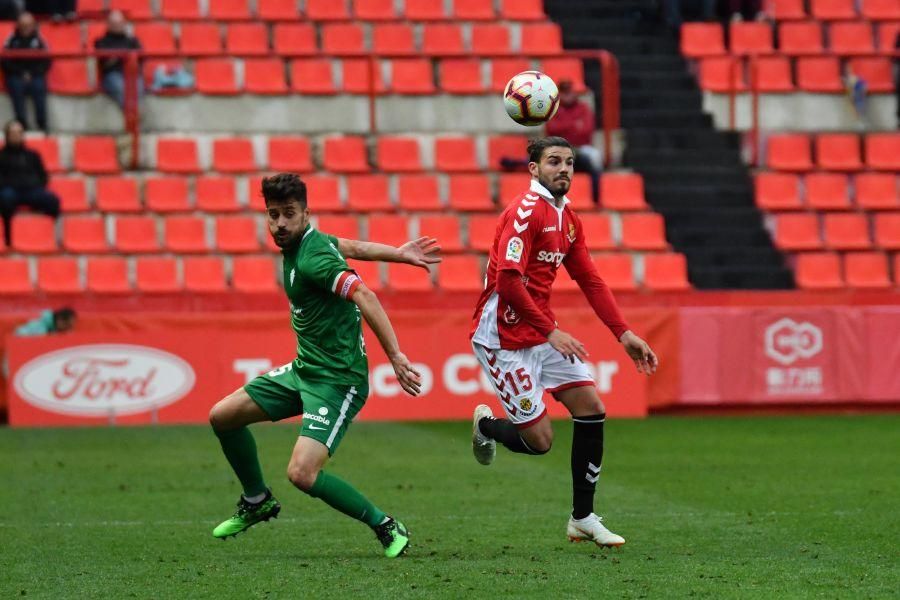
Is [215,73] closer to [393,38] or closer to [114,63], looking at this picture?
[114,63]

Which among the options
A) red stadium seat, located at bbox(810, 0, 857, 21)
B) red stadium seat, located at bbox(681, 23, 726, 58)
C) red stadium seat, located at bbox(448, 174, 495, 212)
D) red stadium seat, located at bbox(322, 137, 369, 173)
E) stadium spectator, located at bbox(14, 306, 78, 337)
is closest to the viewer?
stadium spectator, located at bbox(14, 306, 78, 337)

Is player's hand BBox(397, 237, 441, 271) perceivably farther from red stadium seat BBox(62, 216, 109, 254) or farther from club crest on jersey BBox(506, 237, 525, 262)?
red stadium seat BBox(62, 216, 109, 254)

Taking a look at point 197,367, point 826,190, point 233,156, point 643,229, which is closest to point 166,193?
point 233,156

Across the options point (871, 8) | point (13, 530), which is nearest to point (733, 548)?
point (13, 530)

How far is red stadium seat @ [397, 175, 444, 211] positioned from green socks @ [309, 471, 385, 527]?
11922mm

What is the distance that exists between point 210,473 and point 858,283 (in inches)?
406

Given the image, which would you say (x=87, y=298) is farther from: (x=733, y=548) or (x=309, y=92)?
(x=733, y=548)

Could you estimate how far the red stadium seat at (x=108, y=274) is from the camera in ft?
59.9

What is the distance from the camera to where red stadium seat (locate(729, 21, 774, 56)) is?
23250mm

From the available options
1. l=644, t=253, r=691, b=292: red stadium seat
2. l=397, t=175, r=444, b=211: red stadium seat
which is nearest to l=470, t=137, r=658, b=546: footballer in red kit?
l=644, t=253, r=691, b=292: red stadium seat

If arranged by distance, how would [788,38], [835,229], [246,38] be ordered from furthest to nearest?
[788,38]
[246,38]
[835,229]

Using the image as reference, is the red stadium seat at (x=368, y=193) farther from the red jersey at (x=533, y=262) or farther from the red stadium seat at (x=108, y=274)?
the red jersey at (x=533, y=262)

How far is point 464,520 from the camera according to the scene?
9.54 meters

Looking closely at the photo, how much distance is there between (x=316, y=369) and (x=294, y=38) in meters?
14.6
